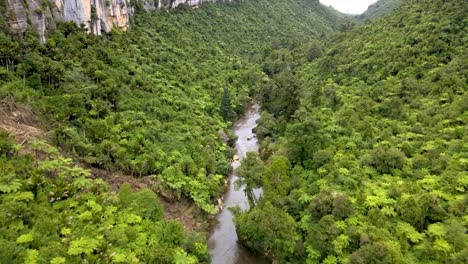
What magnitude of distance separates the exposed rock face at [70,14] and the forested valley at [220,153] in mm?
1179

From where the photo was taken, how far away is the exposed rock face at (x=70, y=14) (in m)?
33.8

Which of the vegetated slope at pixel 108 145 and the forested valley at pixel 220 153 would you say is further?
the forested valley at pixel 220 153

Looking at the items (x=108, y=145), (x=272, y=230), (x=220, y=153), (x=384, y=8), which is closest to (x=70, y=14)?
(x=108, y=145)

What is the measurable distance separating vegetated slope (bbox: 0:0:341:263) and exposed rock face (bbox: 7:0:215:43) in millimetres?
1408

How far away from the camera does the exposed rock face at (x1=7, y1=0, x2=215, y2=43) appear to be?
33.8 m

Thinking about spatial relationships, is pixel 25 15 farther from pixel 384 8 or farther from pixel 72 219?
pixel 384 8

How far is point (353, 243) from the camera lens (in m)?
23.1

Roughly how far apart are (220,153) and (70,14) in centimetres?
2591

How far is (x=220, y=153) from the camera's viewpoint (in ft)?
137

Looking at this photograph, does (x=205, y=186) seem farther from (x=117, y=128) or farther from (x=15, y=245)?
(x=15, y=245)

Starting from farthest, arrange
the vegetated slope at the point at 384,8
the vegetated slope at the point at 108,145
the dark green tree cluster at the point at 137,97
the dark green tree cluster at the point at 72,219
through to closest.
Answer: the vegetated slope at the point at 384,8
the dark green tree cluster at the point at 137,97
the vegetated slope at the point at 108,145
the dark green tree cluster at the point at 72,219

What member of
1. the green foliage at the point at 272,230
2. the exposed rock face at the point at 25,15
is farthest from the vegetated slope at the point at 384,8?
the green foliage at the point at 272,230

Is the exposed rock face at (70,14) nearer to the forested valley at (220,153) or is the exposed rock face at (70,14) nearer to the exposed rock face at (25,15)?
the exposed rock face at (25,15)

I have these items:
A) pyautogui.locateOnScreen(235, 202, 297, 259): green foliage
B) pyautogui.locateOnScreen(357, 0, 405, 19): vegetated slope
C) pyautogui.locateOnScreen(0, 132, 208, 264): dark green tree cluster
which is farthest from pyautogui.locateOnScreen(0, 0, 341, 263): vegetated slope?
pyautogui.locateOnScreen(357, 0, 405, 19): vegetated slope
